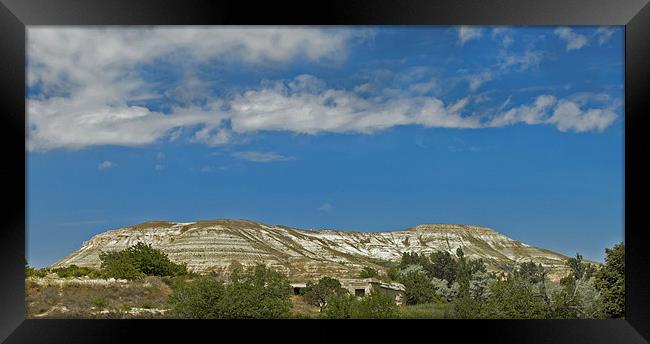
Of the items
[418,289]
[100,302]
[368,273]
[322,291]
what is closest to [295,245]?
[368,273]

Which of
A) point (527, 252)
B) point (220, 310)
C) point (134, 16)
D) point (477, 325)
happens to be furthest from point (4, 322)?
point (527, 252)

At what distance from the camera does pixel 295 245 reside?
26594 mm

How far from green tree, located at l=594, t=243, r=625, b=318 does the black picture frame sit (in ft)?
38.6

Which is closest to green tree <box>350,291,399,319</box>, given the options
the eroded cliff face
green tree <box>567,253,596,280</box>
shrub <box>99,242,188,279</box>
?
the eroded cliff face

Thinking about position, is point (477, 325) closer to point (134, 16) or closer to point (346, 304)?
point (134, 16)

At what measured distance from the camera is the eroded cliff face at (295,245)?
23.9m

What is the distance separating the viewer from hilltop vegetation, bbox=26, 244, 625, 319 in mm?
14586

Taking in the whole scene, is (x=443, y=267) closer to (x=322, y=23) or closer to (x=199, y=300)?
(x=199, y=300)

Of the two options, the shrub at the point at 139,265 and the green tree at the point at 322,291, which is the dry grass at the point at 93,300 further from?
the green tree at the point at 322,291

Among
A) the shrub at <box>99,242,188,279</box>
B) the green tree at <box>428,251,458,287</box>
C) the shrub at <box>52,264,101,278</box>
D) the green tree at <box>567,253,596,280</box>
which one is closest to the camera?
the shrub at <box>52,264,101,278</box>

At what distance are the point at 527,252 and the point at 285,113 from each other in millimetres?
11621

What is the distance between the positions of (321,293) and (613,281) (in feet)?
27.3

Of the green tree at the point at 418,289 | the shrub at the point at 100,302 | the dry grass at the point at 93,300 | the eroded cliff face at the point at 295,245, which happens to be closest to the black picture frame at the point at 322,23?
the dry grass at the point at 93,300

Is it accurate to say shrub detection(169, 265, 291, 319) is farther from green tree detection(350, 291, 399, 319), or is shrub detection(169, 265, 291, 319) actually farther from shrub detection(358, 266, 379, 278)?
shrub detection(358, 266, 379, 278)
